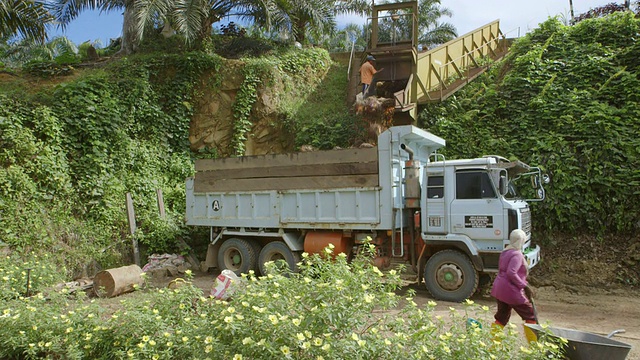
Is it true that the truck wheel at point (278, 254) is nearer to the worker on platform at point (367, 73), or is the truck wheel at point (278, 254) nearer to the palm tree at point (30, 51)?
the worker on platform at point (367, 73)

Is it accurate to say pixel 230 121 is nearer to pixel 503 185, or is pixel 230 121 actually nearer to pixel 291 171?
pixel 291 171

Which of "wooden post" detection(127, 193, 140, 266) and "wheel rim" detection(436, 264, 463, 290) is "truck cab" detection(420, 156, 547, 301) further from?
"wooden post" detection(127, 193, 140, 266)

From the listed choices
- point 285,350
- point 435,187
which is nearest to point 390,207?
point 435,187

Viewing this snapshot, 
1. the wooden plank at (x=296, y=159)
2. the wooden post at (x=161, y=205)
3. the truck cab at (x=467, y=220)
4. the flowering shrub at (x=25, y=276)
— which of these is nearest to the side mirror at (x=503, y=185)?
the truck cab at (x=467, y=220)

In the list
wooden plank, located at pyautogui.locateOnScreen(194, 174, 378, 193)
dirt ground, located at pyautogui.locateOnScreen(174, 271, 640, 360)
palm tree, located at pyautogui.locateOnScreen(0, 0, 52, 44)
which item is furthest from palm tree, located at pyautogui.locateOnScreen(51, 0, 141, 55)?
dirt ground, located at pyautogui.locateOnScreen(174, 271, 640, 360)

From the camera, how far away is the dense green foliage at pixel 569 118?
9727 millimetres

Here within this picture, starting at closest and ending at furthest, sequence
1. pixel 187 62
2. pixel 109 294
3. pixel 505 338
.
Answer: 1. pixel 505 338
2. pixel 109 294
3. pixel 187 62

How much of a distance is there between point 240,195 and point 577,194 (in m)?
7.52

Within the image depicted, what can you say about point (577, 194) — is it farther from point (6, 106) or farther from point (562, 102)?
point (6, 106)

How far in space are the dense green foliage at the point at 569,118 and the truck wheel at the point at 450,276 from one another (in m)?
3.06

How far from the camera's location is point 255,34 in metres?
20.9

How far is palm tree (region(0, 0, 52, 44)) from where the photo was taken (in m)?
10.9

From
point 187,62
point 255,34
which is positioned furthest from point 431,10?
point 187,62

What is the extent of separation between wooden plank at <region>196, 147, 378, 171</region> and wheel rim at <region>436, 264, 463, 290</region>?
2.42m
